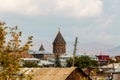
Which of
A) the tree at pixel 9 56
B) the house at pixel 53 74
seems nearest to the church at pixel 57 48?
the house at pixel 53 74

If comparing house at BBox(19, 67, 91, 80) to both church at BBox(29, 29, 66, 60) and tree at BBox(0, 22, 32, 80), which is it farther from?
church at BBox(29, 29, 66, 60)

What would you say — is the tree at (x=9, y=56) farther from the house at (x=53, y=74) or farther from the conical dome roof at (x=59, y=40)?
the conical dome roof at (x=59, y=40)

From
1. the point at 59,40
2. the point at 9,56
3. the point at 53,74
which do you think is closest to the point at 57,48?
the point at 59,40

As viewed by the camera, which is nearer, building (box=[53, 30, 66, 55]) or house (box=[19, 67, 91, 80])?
house (box=[19, 67, 91, 80])

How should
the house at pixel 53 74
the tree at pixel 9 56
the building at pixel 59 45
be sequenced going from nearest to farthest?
the tree at pixel 9 56
the house at pixel 53 74
the building at pixel 59 45

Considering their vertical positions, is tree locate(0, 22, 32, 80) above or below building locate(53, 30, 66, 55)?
below

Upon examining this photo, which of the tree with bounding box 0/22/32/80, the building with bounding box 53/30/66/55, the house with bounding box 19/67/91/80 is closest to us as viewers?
the tree with bounding box 0/22/32/80

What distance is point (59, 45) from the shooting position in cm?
18700

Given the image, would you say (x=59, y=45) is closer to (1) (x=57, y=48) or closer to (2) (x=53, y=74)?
(1) (x=57, y=48)

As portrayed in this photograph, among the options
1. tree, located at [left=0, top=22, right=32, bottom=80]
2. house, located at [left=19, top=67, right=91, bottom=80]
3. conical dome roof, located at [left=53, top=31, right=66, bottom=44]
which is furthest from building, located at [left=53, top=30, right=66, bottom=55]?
tree, located at [left=0, top=22, right=32, bottom=80]

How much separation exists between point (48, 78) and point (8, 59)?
16.9 meters

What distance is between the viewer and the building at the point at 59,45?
609 feet

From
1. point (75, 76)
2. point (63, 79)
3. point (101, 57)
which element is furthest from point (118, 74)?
point (101, 57)

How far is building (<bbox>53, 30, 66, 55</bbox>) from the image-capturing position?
609ft
